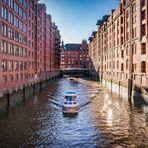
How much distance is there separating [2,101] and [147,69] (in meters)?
27.1

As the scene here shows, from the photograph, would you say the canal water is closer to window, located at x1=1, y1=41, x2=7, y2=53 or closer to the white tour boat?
the white tour boat

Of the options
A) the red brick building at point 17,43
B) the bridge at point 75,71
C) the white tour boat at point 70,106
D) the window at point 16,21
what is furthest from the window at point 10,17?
the bridge at point 75,71

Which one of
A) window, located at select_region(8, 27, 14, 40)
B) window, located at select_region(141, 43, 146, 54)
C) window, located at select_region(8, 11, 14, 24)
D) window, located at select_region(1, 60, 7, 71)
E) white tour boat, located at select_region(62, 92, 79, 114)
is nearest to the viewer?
white tour boat, located at select_region(62, 92, 79, 114)

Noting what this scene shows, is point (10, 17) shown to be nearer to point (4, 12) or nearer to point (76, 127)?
point (4, 12)

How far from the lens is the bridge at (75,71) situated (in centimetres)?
17350

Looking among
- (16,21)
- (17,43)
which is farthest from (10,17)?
(17,43)

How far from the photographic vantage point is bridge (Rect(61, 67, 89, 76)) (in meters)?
174

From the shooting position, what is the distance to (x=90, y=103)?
5550cm

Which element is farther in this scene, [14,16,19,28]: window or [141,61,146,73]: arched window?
[14,16,19,28]: window

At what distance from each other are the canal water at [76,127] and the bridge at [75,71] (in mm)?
122744

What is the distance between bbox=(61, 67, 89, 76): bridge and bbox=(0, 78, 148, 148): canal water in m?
123

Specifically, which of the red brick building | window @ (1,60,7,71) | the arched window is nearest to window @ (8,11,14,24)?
the red brick building

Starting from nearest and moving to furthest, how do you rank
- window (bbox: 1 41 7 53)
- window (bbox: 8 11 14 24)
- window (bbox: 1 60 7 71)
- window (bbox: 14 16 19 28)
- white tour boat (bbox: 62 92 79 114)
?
1. white tour boat (bbox: 62 92 79 114)
2. window (bbox: 1 60 7 71)
3. window (bbox: 1 41 7 53)
4. window (bbox: 8 11 14 24)
5. window (bbox: 14 16 19 28)

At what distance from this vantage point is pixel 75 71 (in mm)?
177500
